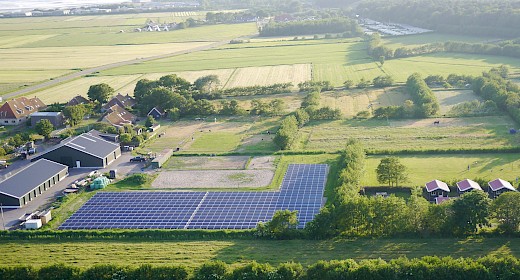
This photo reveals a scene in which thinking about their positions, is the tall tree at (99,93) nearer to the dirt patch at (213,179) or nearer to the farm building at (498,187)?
the dirt patch at (213,179)

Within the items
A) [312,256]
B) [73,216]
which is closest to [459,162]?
[312,256]

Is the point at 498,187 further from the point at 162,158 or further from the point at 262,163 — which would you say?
the point at 162,158

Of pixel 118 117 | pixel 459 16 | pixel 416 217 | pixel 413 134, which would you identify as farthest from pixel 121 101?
pixel 459 16

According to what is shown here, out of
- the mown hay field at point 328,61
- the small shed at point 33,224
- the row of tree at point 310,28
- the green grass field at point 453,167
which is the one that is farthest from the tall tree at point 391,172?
the row of tree at point 310,28

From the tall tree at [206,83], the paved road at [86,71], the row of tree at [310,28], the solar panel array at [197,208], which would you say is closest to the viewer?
the solar panel array at [197,208]

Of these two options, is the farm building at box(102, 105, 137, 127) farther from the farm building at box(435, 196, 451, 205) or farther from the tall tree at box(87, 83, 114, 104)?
the farm building at box(435, 196, 451, 205)
